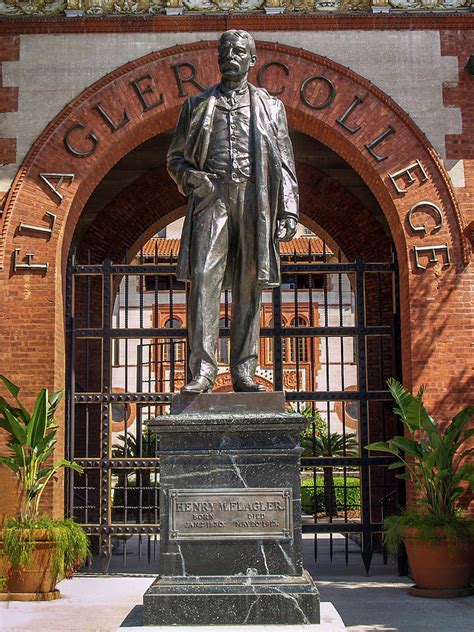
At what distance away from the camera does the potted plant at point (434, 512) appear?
427 inches

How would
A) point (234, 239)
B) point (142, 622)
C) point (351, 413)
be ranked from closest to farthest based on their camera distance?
1. point (142, 622)
2. point (234, 239)
3. point (351, 413)

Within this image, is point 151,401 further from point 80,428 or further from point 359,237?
point 359,237

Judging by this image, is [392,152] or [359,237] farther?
[359,237]

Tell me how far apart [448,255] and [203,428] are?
6.98 m

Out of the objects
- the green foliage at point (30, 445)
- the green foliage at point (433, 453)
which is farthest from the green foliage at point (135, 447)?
the green foliage at point (433, 453)

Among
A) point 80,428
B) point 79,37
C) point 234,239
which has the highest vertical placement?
point 79,37

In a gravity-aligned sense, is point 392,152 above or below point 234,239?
above

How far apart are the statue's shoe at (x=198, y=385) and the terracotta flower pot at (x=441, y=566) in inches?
204

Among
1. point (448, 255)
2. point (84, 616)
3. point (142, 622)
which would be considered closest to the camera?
point (142, 622)

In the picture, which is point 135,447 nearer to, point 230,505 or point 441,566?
point 441,566

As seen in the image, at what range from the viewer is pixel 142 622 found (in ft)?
19.3

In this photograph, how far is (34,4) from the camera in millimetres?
13016

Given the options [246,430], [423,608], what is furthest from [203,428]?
[423,608]

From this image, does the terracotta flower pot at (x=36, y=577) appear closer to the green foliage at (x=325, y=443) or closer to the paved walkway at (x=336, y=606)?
the paved walkway at (x=336, y=606)
